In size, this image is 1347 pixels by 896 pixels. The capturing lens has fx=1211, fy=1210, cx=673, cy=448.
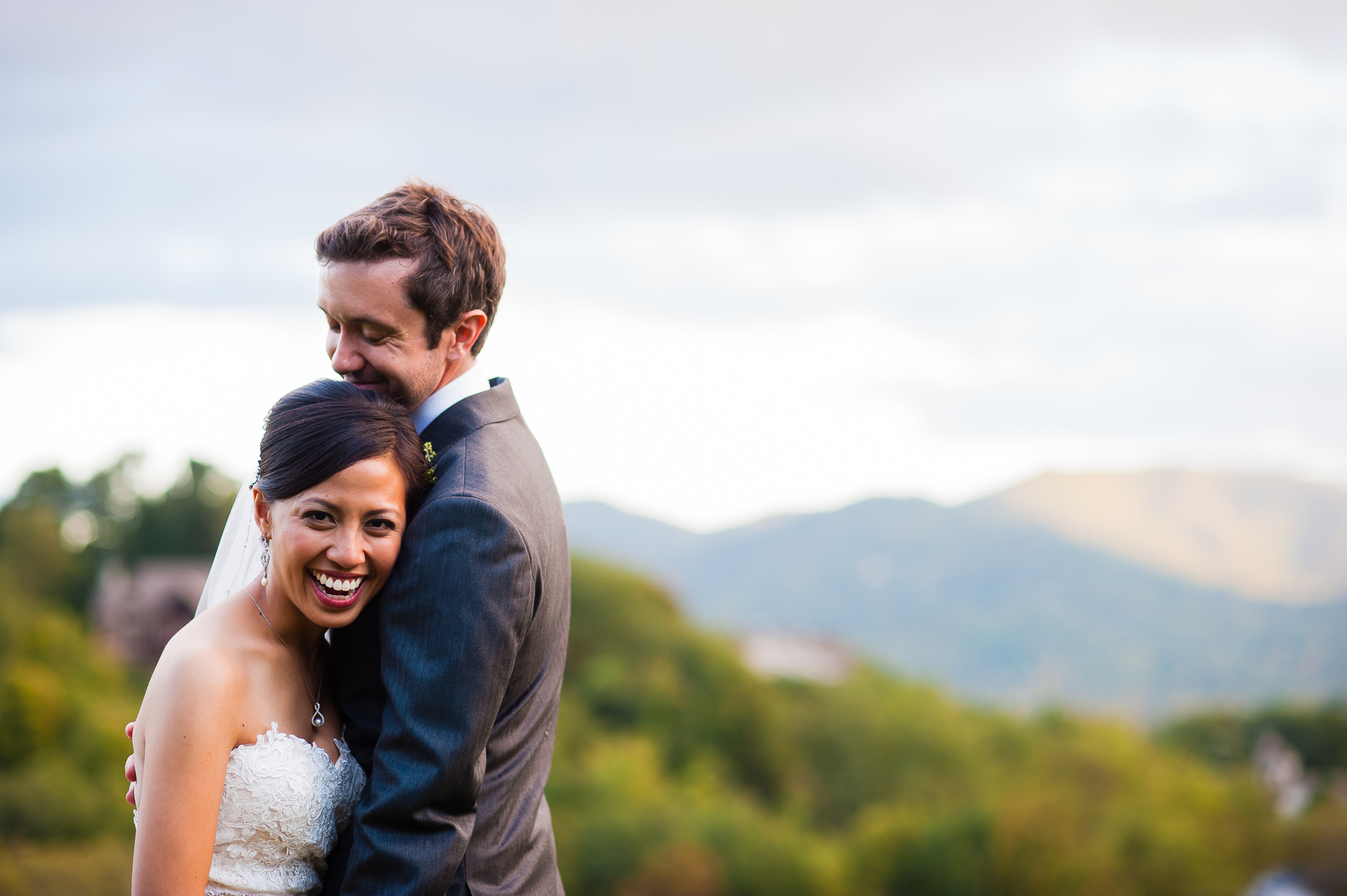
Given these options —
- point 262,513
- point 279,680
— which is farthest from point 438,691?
point 262,513

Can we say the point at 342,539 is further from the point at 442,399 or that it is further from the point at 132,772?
the point at 132,772

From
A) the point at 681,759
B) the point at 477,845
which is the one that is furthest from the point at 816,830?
the point at 477,845

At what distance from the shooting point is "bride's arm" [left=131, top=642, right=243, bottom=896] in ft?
8.68

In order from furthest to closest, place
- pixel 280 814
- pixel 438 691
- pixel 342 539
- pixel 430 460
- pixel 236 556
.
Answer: pixel 236 556
pixel 430 460
pixel 280 814
pixel 342 539
pixel 438 691

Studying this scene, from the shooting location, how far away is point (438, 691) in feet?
8.61

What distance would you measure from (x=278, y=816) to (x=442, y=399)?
43.2 inches

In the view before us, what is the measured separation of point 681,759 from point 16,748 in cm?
3705

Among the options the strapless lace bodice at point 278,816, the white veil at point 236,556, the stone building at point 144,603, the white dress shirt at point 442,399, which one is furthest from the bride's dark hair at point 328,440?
the stone building at point 144,603

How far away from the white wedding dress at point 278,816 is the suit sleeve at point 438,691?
231 mm

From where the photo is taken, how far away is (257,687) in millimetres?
2869

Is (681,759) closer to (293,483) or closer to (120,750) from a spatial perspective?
(120,750)

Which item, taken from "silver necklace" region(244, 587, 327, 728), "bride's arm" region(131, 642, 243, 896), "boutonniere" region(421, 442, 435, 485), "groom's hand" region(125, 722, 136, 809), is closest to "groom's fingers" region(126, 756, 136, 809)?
"groom's hand" region(125, 722, 136, 809)

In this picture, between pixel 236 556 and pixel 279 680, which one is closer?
pixel 279 680

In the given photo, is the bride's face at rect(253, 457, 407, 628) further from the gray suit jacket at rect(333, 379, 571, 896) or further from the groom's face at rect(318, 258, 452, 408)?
the groom's face at rect(318, 258, 452, 408)
